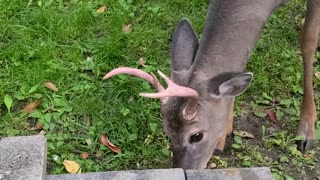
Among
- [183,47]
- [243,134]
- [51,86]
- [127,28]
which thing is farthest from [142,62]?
[183,47]

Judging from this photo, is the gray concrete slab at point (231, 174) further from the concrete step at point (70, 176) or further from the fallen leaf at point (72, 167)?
the fallen leaf at point (72, 167)

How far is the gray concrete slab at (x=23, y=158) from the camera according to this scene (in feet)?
10.4

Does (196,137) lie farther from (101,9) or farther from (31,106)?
(101,9)

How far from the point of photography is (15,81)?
4898mm

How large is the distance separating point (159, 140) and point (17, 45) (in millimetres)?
1570

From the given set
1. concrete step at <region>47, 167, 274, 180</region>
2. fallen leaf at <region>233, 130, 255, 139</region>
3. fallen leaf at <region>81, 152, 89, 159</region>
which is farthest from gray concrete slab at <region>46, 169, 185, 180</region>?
fallen leaf at <region>233, 130, 255, 139</region>

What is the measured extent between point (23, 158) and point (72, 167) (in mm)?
896

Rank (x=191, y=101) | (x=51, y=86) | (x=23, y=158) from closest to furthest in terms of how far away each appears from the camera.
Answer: (x=23, y=158) → (x=191, y=101) → (x=51, y=86)

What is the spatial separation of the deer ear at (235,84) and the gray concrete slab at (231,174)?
19.1 inches

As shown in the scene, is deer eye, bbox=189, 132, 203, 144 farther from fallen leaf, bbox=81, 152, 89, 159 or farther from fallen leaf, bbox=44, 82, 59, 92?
fallen leaf, bbox=44, 82, 59, 92

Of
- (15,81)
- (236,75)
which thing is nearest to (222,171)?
(236,75)

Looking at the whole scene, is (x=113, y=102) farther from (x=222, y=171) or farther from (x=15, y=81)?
(x=222, y=171)

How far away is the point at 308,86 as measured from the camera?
4.54 meters

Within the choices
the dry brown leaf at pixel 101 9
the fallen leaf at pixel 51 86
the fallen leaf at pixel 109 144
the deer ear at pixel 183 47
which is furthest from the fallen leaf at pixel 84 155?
the dry brown leaf at pixel 101 9
